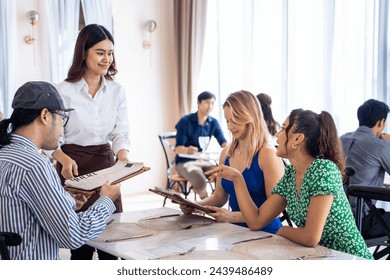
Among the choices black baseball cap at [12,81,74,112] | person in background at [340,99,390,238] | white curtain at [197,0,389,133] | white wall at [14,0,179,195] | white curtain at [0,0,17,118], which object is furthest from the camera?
white wall at [14,0,179,195]

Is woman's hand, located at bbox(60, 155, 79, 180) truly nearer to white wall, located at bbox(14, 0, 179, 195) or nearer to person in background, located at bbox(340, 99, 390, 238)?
person in background, located at bbox(340, 99, 390, 238)

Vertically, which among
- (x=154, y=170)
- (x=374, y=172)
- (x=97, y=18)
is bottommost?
(x=154, y=170)

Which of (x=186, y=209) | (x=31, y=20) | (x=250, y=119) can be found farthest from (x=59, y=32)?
(x=186, y=209)

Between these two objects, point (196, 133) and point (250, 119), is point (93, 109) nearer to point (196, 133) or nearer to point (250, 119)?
point (250, 119)

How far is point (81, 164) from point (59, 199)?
1.12 meters

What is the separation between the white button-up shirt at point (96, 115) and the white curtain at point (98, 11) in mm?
3762

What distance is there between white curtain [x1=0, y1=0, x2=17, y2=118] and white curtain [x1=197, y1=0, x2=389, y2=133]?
2.35m

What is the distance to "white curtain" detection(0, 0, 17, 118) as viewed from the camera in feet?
18.8

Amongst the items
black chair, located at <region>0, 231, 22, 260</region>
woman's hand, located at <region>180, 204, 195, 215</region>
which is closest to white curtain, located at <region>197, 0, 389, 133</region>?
woman's hand, located at <region>180, 204, 195, 215</region>

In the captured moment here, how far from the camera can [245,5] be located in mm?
6152

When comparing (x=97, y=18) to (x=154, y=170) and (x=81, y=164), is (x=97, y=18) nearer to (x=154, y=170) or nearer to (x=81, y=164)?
(x=154, y=170)

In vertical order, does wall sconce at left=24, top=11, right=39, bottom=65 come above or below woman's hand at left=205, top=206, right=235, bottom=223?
above

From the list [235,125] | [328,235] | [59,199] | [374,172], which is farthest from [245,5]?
[59,199]

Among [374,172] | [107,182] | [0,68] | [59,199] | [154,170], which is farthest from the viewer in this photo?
[154,170]
